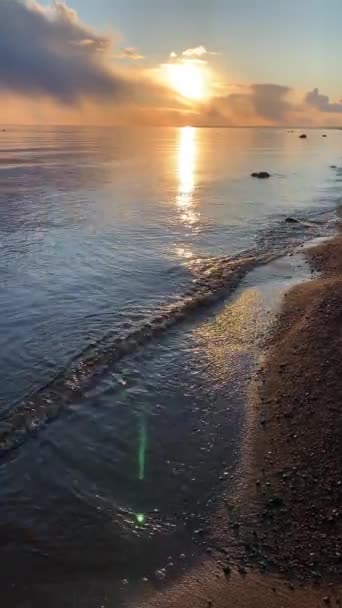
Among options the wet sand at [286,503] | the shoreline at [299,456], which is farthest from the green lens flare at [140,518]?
the shoreline at [299,456]

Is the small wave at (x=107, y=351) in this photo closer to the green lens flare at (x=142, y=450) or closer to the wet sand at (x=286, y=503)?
the green lens flare at (x=142, y=450)

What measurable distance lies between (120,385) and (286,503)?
14.7 ft

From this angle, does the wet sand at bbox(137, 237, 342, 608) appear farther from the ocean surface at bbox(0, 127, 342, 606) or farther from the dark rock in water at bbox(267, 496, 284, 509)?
the ocean surface at bbox(0, 127, 342, 606)

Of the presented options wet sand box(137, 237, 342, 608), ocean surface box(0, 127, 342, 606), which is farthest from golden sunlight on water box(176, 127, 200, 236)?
wet sand box(137, 237, 342, 608)

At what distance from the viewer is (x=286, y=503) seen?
6320 mm

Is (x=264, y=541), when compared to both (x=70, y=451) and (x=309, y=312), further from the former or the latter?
(x=309, y=312)

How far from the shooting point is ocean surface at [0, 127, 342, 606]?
6.07m

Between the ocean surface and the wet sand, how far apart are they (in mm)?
363

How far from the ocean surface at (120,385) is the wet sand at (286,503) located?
363mm

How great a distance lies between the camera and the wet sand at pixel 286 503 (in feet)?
17.1

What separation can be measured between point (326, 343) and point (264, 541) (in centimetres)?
485

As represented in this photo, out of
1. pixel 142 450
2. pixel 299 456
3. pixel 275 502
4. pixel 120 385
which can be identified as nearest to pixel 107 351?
pixel 120 385

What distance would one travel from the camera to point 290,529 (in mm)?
5926

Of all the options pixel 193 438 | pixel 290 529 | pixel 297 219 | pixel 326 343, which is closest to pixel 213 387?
pixel 193 438
